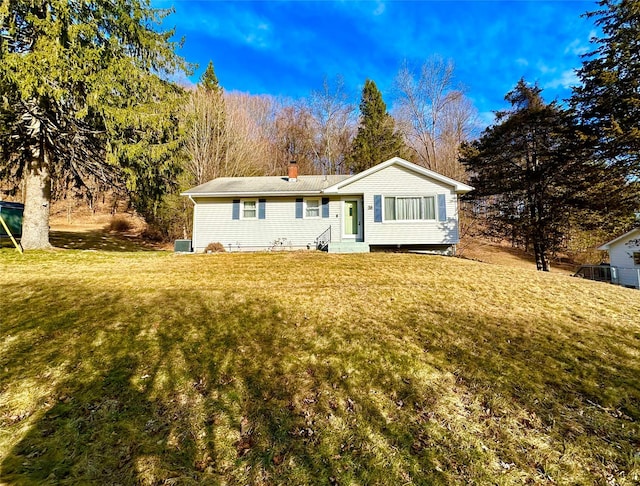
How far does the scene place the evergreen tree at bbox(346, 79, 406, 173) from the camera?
2880cm

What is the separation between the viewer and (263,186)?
52.5 feet

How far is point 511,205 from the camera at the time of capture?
57.7 ft

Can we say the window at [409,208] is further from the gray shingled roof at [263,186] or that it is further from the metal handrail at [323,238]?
the gray shingled roof at [263,186]

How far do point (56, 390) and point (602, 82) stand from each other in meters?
19.1

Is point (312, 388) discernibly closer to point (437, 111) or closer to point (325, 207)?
point (325, 207)

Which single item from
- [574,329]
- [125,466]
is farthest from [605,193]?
[125,466]

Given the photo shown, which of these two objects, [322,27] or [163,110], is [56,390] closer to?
[163,110]

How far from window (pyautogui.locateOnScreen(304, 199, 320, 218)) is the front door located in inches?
56.1

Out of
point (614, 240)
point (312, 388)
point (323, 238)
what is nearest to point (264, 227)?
point (323, 238)

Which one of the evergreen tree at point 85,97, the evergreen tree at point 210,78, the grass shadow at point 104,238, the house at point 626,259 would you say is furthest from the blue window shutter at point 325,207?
the evergreen tree at point 210,78

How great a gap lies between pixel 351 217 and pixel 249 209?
522 centimetres

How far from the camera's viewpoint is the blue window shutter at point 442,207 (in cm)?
1434

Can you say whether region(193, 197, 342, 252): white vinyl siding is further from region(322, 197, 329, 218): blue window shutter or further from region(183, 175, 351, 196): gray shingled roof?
region(183, 175, 351, 196): gray shingled roof

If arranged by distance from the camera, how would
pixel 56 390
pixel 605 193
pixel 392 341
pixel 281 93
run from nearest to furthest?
1. pixel 56 390
2. pixel 392 341
3. pixel 605 193
4. pixel 281 93
